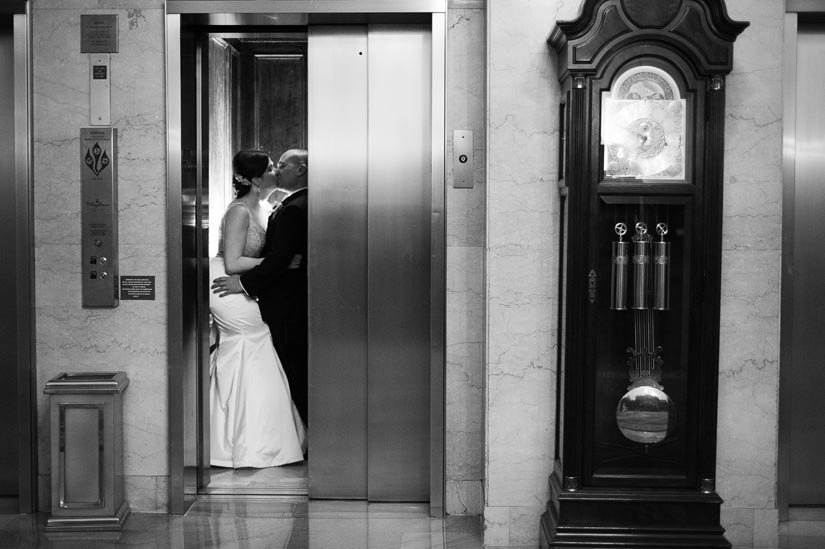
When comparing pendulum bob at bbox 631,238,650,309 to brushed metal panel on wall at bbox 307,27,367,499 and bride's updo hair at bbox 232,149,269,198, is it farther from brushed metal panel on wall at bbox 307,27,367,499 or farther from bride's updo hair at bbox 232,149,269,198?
bride's updo hair at bbox 232,149,269,198

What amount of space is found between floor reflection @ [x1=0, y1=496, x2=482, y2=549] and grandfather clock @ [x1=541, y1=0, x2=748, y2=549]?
67 cm

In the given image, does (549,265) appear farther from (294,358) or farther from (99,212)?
(99,212)

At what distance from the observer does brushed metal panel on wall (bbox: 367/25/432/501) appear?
411 cm

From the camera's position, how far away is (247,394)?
4.66 meters

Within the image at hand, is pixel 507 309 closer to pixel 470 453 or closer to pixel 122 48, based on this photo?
pixel 470 453

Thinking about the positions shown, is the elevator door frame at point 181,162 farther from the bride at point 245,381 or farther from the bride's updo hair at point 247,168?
the bride's updo hair at point 247,168

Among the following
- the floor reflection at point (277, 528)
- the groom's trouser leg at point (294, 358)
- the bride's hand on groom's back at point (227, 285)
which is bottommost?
the floor reflection at point (277, 528)

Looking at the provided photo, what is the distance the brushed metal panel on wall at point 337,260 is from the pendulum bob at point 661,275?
1.44 m

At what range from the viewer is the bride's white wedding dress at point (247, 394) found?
15.3ft

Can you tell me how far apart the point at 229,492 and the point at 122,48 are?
7.22ft

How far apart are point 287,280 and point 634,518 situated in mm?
2243

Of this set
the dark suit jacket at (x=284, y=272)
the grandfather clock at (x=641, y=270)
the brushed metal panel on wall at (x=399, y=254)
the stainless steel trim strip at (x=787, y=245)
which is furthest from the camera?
the dark suit jacket at (x=284, y=272)

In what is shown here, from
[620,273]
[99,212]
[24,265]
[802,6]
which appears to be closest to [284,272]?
[99,212]

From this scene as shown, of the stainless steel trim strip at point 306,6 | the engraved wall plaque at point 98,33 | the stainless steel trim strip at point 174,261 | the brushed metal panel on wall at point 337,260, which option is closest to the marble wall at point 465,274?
the stainless steel trim strip at point 306,6
